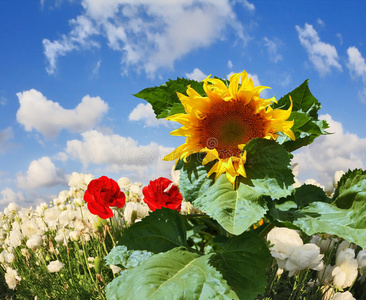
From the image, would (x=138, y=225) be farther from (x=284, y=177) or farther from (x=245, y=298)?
(x=284, y=177)

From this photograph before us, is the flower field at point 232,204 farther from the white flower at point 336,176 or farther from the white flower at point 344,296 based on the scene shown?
the white flower at point 336,176

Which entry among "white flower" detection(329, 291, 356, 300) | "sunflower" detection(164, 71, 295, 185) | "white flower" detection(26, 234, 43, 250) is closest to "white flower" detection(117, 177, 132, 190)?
"white flower" detection(26, 234, 43, 250)

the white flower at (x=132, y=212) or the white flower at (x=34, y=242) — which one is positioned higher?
the white flower at (x=34, y=242)

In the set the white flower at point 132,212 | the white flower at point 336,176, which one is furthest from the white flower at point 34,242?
the white flower at point 336,176

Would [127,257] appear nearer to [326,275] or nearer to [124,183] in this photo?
[326,275]

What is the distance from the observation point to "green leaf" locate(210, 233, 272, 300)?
1113mm

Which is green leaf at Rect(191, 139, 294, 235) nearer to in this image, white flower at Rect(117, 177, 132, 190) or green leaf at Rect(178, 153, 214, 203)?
green leaf at Rect(178, 153, 214, 203)

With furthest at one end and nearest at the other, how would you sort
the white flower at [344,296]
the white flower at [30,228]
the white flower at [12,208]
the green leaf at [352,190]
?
1. the white flower at [12,208]
2. the white flower at [30,228]
3. the white flower at [344,296]
4. the green leaf at [352,190]

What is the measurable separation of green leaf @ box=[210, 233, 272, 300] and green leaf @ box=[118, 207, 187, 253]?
0.21 meters

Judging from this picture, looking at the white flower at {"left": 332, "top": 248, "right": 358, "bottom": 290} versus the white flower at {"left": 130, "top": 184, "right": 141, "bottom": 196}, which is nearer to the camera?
the white flower at {"left": 332, "top": 248, "right": 358, "bottom": 290}

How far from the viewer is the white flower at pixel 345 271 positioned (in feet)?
5.31

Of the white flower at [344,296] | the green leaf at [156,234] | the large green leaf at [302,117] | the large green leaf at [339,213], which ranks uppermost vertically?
the large green leaf at [302,117]

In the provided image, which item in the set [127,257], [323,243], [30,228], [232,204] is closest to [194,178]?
[232,204]

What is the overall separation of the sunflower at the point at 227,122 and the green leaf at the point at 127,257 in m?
0.40
